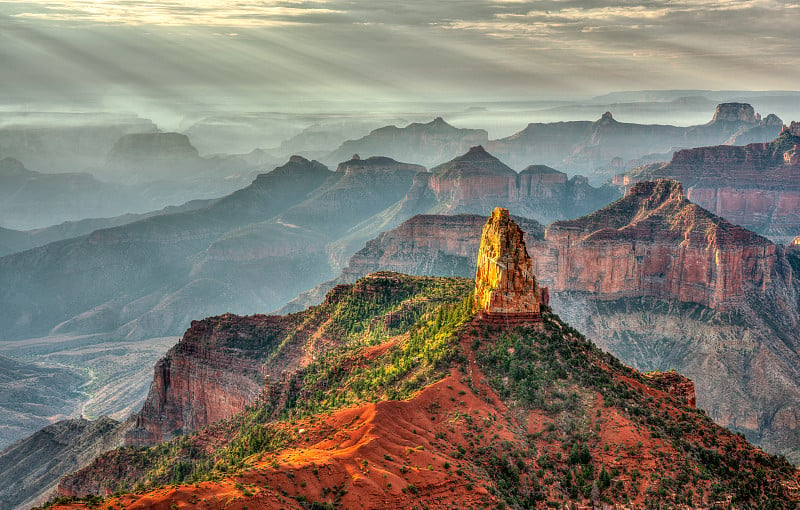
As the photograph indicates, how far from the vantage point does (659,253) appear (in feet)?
506

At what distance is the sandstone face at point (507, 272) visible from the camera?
62.4m

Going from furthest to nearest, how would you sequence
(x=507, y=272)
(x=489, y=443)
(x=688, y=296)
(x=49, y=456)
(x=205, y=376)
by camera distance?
(x=688, y=296), (x=49, y=456), (x=205, y=376), (x=507, y=272), (x=489, y=443)

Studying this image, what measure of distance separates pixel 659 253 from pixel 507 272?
100394 millimetres

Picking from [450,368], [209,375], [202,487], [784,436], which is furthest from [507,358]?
[784,436]

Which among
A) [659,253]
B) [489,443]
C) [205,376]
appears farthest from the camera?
[659,253]

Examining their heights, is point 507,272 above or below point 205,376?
above

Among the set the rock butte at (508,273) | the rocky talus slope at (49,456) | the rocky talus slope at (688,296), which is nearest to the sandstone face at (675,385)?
the rock butte at (508,273)

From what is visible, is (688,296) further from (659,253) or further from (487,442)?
(487,442)

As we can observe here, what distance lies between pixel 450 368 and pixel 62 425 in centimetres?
8458

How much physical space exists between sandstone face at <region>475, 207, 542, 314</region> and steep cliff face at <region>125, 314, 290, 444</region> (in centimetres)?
4152

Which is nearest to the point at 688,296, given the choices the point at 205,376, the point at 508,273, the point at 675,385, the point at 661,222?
the point at 661,222

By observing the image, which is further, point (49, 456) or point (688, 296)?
point (688, 296)

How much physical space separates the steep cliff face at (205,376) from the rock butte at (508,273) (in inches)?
1637

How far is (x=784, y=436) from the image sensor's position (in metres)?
121
